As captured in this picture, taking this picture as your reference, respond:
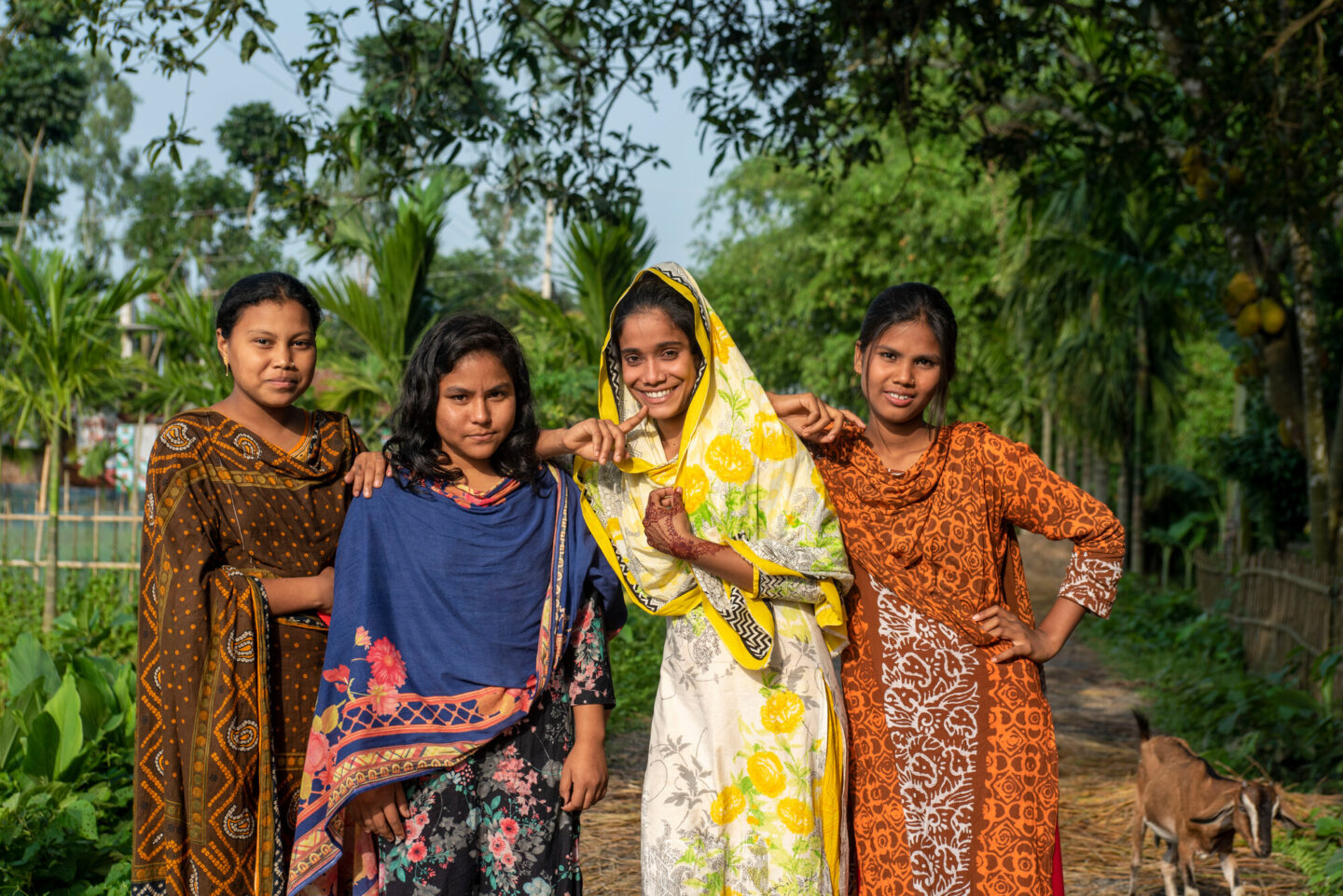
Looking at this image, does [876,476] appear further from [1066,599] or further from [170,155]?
[170,155]

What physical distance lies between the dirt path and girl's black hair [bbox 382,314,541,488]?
229cm

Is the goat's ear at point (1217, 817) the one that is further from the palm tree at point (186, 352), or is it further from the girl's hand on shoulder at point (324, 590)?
the palm tree at point (186, 352)

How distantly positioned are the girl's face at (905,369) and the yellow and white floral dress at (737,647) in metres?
0.23

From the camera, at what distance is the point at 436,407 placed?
2359mm

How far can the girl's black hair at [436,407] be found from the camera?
2344 millimetres

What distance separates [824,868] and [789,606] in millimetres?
544

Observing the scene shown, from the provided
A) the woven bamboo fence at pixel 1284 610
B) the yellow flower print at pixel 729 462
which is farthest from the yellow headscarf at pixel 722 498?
Result: the woven bamboo fence at pixel 1284 610

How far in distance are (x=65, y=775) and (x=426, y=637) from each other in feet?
8.24

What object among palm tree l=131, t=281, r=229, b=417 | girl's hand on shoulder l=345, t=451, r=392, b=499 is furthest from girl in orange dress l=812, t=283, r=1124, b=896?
palm tree l=131, t=281, r=229, b=417

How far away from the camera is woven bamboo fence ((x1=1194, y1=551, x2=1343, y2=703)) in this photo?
6.56m

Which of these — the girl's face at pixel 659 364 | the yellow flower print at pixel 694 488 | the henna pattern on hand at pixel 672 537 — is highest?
the girl's face at pixel 659 364

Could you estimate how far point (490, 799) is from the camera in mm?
2285

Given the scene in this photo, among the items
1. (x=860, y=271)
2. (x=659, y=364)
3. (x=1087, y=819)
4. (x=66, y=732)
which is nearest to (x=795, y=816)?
(x=659, y=364)

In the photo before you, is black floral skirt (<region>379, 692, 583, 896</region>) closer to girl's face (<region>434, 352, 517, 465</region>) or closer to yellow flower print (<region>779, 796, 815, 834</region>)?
yellow flower print (<region>779, 796, 815, 834</region>)
